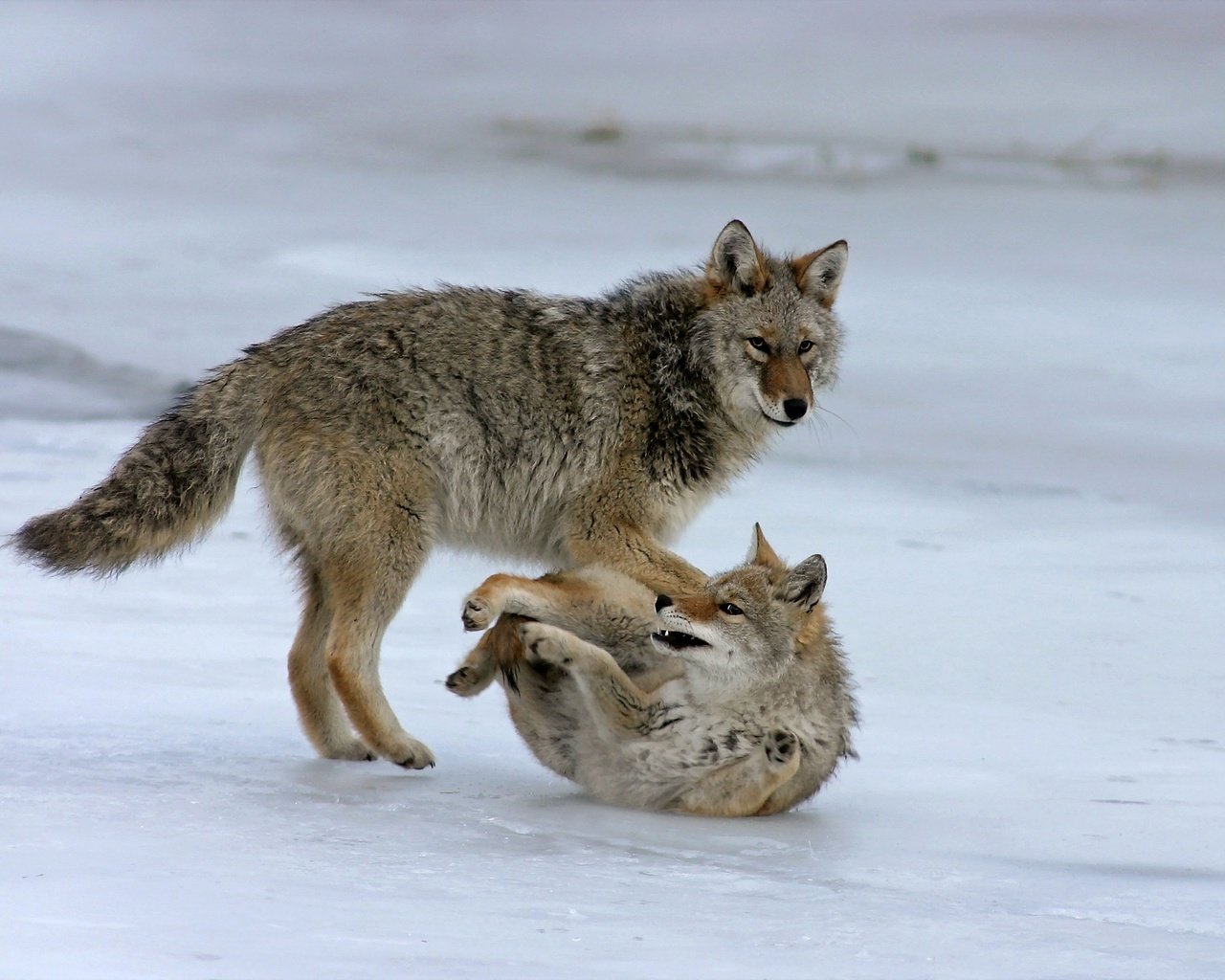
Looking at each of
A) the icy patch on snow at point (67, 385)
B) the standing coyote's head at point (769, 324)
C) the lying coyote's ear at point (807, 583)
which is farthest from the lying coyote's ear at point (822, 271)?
the icy patch on snow at point (67, 385)

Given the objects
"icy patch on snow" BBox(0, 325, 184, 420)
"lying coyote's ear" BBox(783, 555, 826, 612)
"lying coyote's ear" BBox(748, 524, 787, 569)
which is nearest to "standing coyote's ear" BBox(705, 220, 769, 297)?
"lying coyote's ear" BBox(748, 524, 787, 569)

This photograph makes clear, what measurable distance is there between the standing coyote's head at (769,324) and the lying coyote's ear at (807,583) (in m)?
1.07

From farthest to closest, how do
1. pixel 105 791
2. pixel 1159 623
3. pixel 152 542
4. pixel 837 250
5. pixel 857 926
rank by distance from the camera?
1. pixel 1159 623
2. pixel 837 250
3. pixel 152 542
4. pixel 105 791
5. pixel 857 926

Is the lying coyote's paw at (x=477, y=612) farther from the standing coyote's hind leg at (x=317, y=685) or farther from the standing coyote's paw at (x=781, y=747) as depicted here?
the standing coyote's paw at (x=781, y=747)

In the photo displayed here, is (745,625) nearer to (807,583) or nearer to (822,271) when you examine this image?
(807,583)

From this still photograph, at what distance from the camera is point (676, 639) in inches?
213

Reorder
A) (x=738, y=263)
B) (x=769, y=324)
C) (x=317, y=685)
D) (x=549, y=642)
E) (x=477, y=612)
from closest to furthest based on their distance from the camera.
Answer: (x=549, y=642) < (x=477, y=612) < (x=317, y=685) < (x=769, y=324) < (x=738, y=263)

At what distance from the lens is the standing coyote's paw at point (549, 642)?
17.5 ft

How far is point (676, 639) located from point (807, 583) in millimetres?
493

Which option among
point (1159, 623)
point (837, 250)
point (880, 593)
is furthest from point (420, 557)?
point (1159, 623)

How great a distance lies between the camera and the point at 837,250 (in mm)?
6996

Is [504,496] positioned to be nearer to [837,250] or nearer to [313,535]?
[313,535]

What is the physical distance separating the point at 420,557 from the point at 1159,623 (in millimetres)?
4041

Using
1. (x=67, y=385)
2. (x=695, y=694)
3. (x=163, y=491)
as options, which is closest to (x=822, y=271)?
(x=695, y=694)
